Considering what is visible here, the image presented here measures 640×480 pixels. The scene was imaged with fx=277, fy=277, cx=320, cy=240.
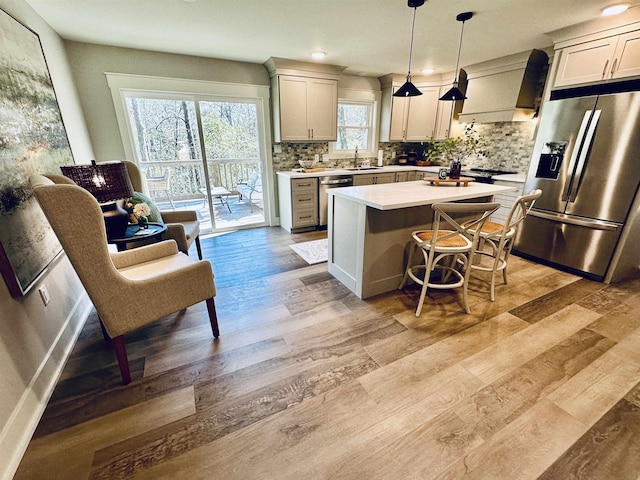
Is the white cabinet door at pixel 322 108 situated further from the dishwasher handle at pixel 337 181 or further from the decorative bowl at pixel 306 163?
the dishwasher handle at pixel 337 181

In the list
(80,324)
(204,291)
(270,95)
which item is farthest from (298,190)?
(80,324)

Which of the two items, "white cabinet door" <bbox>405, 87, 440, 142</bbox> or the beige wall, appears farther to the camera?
"white cabinet door" <bbox>405, 87, 440, 142</bbox>

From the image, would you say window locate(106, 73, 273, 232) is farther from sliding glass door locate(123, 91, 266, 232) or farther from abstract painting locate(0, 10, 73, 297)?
abstract painting locate(0, 10, 73, 297)

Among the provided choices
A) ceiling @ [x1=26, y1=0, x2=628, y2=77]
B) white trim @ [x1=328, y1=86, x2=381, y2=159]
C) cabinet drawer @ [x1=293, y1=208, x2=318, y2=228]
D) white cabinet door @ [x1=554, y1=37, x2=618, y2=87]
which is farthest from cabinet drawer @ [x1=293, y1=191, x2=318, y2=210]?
white cabinet door @ [x1=554, y1=37, x2=618, y2=87]

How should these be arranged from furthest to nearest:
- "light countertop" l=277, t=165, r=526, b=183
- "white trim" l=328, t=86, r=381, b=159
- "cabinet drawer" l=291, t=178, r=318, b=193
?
"white trim" l=328, t=86, r=381, b=159 → "cabinet drawer" l=291, t=178, r=318, b=193 → "light countertop" l=277, t=165, r=526, b=183

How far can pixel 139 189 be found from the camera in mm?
2951

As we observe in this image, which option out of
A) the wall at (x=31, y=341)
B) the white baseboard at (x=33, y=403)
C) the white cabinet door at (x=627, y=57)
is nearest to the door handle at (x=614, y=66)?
the white cabinet door at (x=627, y=57)

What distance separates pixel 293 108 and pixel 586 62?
10.7ft

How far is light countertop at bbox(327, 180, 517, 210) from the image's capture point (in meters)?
2.08

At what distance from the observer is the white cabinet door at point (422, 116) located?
15.6 ft

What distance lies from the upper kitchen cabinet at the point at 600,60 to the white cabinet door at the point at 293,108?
2990mm

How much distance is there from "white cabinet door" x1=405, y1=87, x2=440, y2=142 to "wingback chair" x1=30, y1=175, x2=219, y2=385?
4.42m

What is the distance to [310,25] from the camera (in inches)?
105

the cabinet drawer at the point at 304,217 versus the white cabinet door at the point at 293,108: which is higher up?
the white cabinet door at the point at 293,108
